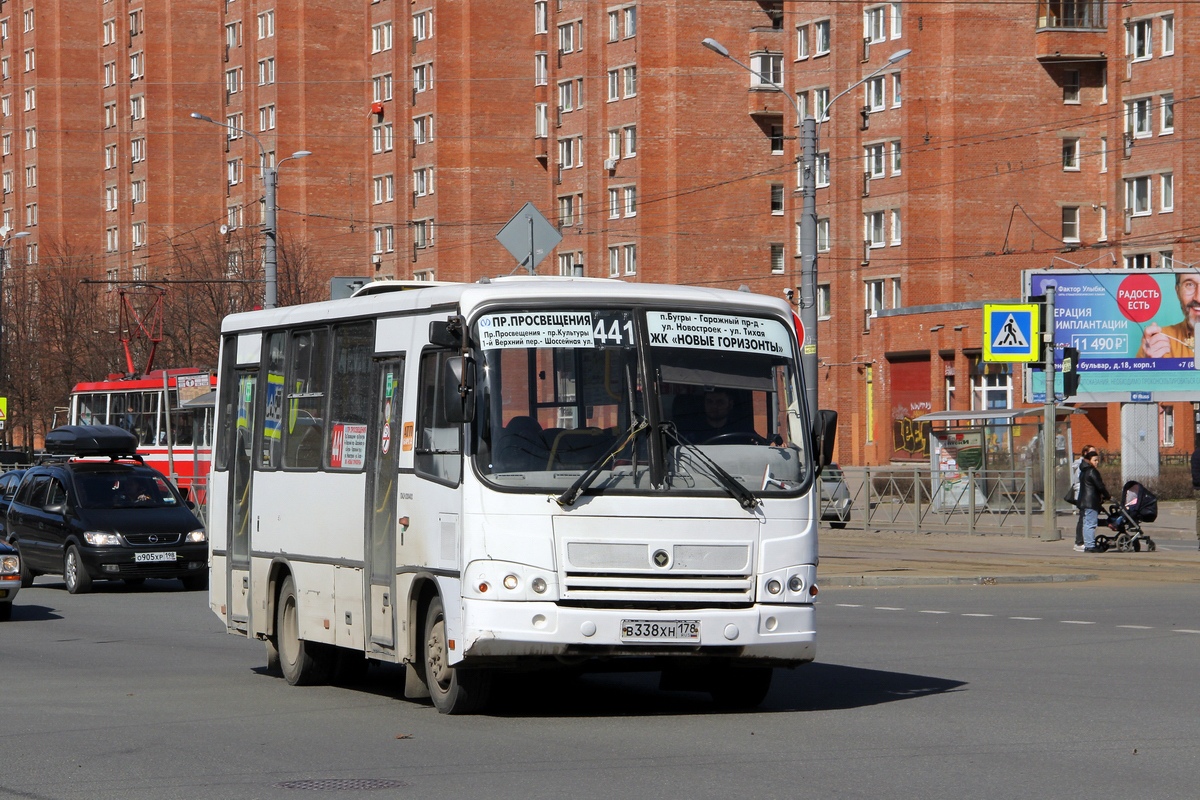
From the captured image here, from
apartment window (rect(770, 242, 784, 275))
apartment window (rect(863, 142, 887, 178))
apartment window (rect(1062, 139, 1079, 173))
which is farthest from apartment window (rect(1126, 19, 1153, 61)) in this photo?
apartment window (rect(770, 242, 784, 275))

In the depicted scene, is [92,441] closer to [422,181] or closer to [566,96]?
[566,96]

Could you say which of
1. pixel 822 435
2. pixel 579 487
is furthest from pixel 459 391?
pixel 822 435

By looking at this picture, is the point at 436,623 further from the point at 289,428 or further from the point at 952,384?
the point at 952,384

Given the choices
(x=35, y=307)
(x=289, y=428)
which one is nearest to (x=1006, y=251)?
(x=35, y=307)

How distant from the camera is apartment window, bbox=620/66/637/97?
78.7 meters

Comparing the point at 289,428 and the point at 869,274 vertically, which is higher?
the point at 869,274

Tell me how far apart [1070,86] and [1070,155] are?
7.97ft

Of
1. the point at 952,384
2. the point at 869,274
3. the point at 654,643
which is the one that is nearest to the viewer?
the point at 654,643

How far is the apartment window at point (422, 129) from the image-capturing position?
9019 centimetres

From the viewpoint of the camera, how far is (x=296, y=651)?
13555mm

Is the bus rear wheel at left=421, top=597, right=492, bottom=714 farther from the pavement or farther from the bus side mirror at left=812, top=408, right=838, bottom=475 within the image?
the pavement

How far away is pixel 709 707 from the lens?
480 inches

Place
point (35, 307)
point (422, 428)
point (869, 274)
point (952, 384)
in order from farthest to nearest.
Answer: point (35, 307) < point (869, 274) < point (952, 384) < point (422, 428)

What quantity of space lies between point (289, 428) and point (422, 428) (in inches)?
88.2
